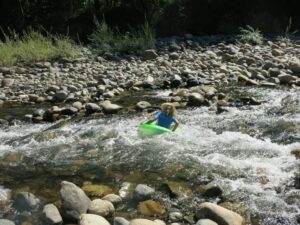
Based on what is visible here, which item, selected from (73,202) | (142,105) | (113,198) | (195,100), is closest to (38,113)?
(142,105)

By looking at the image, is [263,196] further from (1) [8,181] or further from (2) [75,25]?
(2) [75,25]

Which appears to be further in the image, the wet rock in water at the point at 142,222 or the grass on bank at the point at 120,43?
the grass on bank at the point at 120,43

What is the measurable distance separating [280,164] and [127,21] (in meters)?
12.7

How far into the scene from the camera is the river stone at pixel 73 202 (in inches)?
189

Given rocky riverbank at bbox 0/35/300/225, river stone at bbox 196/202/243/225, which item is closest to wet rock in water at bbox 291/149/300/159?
rocky riverbank at bbox 0/35/300/225

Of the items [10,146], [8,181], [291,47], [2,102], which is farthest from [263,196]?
[291,47]

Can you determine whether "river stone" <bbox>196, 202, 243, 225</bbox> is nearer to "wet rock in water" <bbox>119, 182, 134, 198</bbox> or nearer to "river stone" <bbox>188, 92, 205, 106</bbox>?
"wet rock in water" <bbox>119, 182, 134, 198</bbox>

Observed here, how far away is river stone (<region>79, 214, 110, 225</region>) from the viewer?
4.50 m

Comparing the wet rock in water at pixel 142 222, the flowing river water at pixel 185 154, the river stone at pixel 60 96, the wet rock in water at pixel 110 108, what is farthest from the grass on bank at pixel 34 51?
the wet rock in water at pixel 142 222

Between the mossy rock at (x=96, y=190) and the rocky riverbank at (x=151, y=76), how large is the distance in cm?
344

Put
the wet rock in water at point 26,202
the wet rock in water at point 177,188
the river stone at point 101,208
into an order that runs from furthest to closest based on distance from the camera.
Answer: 1. the wet rock in water at point 177,188
2. the wet rock in water at point 26,202
3. the river stone at point 101,208

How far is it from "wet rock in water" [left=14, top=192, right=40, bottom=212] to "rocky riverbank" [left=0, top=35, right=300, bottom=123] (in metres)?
3.87

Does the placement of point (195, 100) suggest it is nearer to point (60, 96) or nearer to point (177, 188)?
point (60, 96)

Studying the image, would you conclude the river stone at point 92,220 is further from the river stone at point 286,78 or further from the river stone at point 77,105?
the river stone at point 286,78
